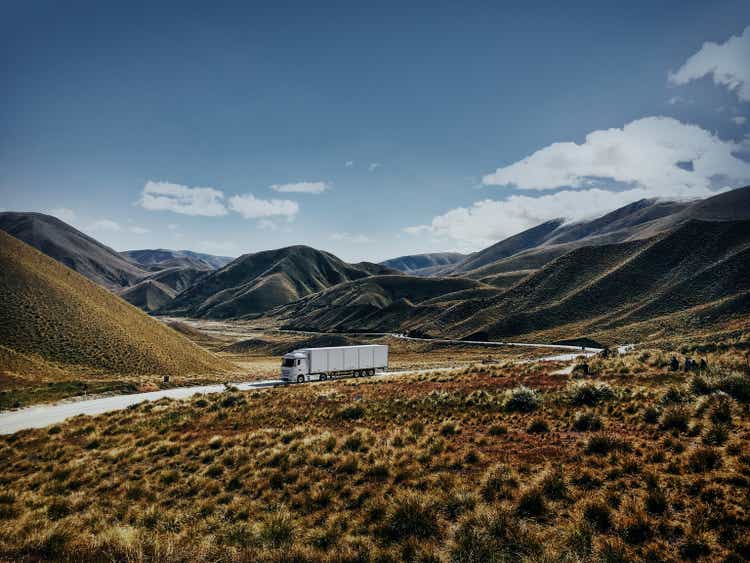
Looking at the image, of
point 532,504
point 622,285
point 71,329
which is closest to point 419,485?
point 532,504

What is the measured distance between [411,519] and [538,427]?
7.42 meters

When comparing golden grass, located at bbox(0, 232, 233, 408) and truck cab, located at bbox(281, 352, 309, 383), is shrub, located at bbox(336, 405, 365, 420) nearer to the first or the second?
truck cab, located at bbox(281, 352, 309, 383)

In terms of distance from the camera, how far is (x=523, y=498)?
869 centimetres

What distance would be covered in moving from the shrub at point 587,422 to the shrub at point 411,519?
7.34m

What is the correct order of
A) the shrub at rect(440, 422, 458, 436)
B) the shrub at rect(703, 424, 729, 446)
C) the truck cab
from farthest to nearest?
the truck cab
the shrub at rect(440, 422, 458, 436)
the shrub at rect(703, 424, 729, 446)

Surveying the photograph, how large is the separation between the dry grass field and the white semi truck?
22258 millimetres

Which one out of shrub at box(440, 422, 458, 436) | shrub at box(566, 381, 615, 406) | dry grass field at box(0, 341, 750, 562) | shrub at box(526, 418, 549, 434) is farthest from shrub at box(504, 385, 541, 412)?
shrub at box(440, 422, 458, 436)

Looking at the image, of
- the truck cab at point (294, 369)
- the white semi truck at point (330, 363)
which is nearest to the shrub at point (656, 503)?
the white semi truck at point (330, 363)

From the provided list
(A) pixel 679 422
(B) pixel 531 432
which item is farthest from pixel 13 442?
(A) pixel 679 422

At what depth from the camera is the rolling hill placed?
Result: 46.0m

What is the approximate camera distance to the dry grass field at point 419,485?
24.1ft

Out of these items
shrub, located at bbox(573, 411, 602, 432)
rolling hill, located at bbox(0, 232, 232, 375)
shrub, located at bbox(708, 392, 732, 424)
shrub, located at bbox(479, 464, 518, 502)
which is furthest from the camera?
rolling hill, located at bbox(0, 232, 232, 375)

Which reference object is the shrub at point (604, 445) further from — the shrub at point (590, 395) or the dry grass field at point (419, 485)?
the shrub at point (590, 395)

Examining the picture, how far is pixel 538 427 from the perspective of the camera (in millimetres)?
13820
